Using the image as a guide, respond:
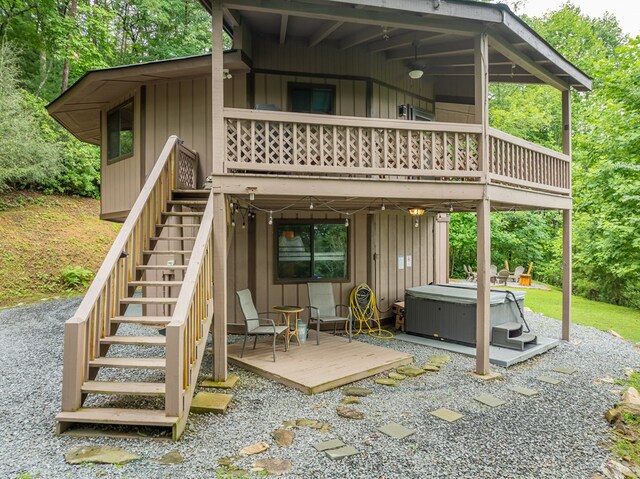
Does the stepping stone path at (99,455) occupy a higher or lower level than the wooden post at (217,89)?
lower

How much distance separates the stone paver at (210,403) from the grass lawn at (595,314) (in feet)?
30.0

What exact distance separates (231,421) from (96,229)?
14381 millimetres

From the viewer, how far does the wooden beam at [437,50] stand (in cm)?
739

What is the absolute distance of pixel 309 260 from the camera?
27.6 ft

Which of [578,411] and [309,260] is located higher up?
[309,260]

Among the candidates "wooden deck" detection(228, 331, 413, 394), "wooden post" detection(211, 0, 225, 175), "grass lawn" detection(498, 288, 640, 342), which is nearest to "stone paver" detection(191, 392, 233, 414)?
"wooden deck" detection(228, 331, 413, 394)

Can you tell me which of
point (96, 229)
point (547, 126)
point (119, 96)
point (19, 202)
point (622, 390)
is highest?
point (547, 126)

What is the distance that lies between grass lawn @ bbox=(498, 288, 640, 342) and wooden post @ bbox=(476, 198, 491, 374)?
217 inches

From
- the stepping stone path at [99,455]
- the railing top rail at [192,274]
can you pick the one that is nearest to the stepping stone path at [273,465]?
the stepping stone path at [99,455]

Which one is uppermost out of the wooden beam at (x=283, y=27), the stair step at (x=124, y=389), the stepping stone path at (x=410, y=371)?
the wooden beam at (x=283, y=27)

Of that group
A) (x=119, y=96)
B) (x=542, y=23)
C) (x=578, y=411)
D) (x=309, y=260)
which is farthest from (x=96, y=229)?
(x=542, y=23)

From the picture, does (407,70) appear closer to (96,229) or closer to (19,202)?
(96,229)

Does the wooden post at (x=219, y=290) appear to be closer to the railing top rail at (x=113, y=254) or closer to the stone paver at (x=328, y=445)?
the railing top rail at (x=113, y=254)

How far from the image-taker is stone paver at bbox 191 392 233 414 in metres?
4.45
